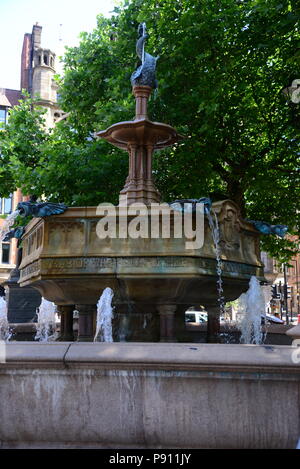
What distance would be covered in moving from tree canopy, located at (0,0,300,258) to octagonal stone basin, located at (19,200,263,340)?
675 centimetres

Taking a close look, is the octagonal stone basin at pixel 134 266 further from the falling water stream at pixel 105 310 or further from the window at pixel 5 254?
the window at pixel 5 254

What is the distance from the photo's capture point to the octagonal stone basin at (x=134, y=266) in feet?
22.8

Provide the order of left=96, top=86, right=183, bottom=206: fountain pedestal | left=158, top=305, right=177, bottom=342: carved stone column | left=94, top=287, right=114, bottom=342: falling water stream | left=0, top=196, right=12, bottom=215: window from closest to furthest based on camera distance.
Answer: left=94, top=287, right=114, bottom=342: falling water stream
left=158, top=305, right=177, bottom=342: carved stone column
left=96, top=86, right=183, bottom=206: fountain pedestal
left=0, top=196, right=12, bottom=215: window

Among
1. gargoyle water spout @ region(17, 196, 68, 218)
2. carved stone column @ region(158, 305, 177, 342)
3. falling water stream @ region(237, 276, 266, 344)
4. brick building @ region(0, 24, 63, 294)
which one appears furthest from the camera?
brick building @ region(0, 24, 63, 294)

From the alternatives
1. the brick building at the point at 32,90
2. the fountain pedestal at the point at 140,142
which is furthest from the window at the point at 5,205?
the fountain pedestal at the point at 140,142

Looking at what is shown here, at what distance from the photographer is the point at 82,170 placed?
14758 millimetres

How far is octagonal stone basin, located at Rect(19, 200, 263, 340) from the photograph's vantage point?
696 cm

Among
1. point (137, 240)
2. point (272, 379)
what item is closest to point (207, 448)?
point (272, 379)

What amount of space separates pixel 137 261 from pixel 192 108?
906 centimetres

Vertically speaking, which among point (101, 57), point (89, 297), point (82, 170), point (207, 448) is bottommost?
point (207, 448)

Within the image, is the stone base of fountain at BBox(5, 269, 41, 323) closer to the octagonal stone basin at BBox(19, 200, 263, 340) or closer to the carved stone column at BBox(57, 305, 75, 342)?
the carved stone column at BBox(57, 305, 75, 342)

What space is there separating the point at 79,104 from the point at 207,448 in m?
15.2

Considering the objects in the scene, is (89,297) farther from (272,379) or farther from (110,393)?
(272,379)

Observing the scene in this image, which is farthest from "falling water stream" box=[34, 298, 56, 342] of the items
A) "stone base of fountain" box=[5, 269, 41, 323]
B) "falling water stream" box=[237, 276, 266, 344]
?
"stone base of fountain" box=[5, 269, 41, 323]
